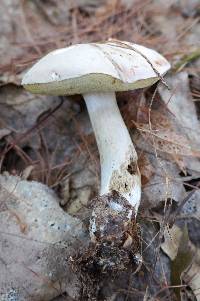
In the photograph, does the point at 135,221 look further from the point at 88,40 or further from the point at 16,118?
the point at 88,40

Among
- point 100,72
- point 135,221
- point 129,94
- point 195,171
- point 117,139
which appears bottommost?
point 135,221

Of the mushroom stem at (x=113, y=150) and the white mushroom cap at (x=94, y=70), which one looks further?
the mushroom stem at (x=113, y=150)

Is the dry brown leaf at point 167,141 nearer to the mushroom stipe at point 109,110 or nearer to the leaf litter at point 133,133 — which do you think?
the leaf litter at point 133,133

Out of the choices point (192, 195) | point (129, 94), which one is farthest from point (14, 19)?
point (192, 195)

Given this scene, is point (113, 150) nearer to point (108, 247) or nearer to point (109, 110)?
point (109, 110)

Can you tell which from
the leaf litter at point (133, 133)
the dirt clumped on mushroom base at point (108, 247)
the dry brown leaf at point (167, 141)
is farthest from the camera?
the dry brown leaf at point (167, 141)

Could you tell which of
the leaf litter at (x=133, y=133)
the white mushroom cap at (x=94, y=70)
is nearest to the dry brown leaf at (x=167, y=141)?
the leaf litter at (x=133, y=133)

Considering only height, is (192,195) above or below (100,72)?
below
